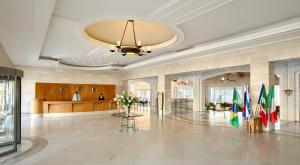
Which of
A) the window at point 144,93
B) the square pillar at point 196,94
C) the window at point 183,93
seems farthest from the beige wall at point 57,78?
the window at point 183,93

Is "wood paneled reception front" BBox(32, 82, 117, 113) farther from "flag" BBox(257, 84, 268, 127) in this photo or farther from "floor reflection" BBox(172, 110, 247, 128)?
"flag" BBox(257, 84, 268, 127)

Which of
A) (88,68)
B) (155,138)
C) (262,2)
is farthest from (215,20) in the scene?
(88,68)

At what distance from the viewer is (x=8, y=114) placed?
527 centimetres

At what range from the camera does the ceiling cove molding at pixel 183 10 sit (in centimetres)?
429

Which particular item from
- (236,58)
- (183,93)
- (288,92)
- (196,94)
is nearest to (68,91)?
(196,94)

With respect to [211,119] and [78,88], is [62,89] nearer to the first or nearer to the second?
[78,88]

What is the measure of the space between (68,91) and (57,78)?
1.30m

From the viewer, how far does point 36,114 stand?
12578 mm

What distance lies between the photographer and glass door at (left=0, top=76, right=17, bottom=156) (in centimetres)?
514

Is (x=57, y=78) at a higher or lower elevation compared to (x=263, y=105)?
higher

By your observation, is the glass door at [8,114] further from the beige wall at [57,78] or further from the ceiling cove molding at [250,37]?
the beige wall at [57,78]

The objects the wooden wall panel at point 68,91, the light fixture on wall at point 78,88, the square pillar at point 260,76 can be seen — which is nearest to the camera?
the square pillar at point 260,76

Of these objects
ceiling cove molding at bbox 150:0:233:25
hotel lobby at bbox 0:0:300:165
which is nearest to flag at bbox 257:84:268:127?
hotel lobby at bbox 0:0:300:165

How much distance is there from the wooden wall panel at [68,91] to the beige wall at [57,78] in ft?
1.03
